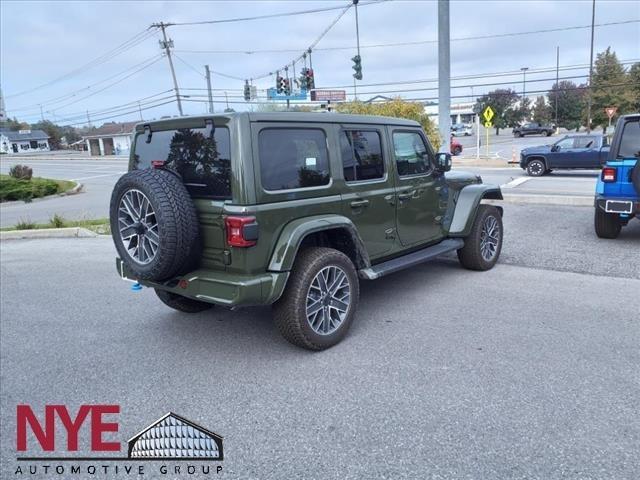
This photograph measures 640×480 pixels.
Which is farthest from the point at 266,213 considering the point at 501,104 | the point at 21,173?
the point at 501,104

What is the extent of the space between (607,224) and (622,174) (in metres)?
0.92

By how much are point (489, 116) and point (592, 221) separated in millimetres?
21153

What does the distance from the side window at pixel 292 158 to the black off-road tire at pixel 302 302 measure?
603 mm

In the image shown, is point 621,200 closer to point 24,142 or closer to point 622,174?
point 622,174

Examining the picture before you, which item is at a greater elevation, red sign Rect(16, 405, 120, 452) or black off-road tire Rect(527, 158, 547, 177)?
black off-road tire Rect(527, 158, 547, 177)

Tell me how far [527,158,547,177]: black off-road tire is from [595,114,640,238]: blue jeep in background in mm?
13532

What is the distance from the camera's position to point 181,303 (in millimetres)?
4930

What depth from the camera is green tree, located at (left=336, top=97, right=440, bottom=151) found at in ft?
50.1

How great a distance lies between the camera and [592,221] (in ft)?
28.5

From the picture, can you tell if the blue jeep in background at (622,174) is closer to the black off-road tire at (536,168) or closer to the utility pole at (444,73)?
the utility pole at (444,73)

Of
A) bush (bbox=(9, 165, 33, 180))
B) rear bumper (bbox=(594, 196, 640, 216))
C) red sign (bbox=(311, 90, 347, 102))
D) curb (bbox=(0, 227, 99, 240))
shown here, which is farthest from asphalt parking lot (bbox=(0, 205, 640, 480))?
red sign (bbox=(311, 90, 347, 102))

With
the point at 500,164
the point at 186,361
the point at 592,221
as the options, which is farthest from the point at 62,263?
the point at 500,164

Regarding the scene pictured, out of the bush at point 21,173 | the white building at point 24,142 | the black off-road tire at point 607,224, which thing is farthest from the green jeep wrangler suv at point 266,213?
the white building at point 24,142

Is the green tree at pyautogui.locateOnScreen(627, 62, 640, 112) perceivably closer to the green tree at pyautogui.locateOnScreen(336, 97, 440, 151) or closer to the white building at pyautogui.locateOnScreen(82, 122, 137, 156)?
A: the green tree at pyautogui.locateOnScreen(336, 97, 440, 151)
